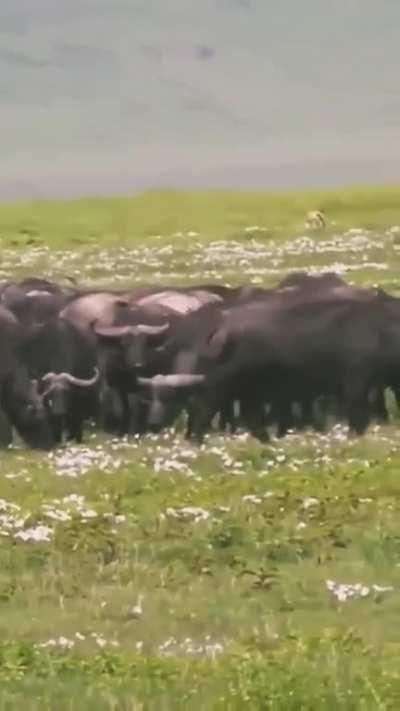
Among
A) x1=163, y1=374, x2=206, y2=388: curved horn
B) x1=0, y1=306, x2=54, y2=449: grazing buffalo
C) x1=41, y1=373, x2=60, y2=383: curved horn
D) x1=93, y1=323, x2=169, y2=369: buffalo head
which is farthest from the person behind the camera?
x1=93, y1=323, x2=169, y2=369: buffalo head

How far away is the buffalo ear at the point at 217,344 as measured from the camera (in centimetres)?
2369

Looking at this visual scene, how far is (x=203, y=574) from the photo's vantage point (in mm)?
14797

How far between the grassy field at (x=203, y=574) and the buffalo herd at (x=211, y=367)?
65 cm

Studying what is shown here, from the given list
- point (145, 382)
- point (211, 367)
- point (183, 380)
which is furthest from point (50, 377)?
point (211, 367)

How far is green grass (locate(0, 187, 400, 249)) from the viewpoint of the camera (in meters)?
67.8

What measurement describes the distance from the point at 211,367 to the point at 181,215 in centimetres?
5220

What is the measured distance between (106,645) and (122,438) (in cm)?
1019

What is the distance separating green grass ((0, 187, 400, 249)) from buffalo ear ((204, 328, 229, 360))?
4037cm

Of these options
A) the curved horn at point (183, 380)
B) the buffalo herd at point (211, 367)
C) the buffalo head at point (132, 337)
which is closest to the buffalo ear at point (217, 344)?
the buffalo herd at point (211, 367)

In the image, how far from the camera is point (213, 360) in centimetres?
2361

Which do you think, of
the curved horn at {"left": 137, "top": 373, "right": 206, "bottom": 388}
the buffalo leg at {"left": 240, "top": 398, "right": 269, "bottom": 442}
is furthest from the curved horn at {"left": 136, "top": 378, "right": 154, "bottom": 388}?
the buffalo leg at {"left": 240, "top": 398, "right": 269, "bottom": 442}

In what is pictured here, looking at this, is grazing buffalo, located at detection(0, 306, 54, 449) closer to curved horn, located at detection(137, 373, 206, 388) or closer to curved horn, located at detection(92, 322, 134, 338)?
curved horn, located at detection(92, 322, 134, 338)

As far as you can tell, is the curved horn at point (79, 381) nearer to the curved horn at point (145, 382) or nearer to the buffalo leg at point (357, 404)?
the curved horn at point (145, 382)

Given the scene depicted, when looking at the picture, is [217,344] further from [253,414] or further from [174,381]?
[253,414]
